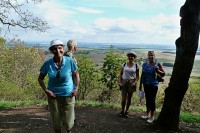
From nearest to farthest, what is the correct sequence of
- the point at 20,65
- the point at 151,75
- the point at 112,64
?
the point at 151,75
the point at 112,64
the point at 20,65

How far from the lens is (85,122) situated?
1005cm

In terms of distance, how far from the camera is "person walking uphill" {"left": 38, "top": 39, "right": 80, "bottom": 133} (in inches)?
260

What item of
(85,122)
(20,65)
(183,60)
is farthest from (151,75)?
(20,65)

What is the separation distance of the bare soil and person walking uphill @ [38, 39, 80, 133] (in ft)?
7.30

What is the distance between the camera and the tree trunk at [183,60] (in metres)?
8.44

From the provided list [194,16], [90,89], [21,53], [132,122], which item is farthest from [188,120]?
[21,53]

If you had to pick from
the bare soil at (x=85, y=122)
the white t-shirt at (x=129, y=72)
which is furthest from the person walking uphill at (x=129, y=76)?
the bare soil at (x=85, y=122)

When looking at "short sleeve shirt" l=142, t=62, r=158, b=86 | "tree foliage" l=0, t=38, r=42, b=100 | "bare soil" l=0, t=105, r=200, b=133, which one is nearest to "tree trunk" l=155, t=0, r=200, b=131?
"bare soil" l=0, t=105, r=200, b=133

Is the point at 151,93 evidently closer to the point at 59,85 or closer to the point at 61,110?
the point at 61,110

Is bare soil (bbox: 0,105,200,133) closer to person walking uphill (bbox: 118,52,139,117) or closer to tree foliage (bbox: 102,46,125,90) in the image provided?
person walking uphill (bbox: 118,52,139,117)

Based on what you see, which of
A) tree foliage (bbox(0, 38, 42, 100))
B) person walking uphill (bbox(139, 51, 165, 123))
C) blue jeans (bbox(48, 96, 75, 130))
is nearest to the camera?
blue jeans (bbox(48, 96, 75, 130))

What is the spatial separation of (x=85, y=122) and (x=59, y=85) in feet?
11.9

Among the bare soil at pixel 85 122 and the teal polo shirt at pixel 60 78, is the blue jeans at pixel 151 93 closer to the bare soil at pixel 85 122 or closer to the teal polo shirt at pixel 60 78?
the bare soil at pixel 85 122

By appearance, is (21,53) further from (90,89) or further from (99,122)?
(99,122)
